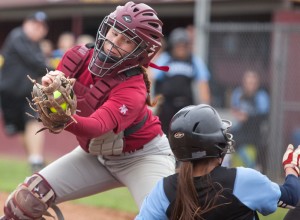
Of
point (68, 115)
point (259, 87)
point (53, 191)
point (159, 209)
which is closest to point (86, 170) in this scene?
point (53, 191)

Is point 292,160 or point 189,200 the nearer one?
point 189,200

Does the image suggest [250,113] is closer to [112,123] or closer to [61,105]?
[112,123]

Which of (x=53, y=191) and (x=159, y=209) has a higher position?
(x=159, y=209)

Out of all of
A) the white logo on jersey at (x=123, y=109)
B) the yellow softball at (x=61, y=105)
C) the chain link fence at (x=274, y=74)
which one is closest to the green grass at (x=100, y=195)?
the chain link fence at (x=274, y=74)

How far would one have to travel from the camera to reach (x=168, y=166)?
16.7 feet

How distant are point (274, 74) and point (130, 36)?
6.16m

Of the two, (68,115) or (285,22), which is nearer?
(68,115)

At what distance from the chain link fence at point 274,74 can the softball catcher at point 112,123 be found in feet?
18.3

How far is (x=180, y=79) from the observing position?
32.6ft

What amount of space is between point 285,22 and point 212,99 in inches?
67.2

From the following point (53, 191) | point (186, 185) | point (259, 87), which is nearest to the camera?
point (186, 185)

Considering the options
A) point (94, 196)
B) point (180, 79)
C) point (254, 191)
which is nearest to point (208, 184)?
point (254, 191)

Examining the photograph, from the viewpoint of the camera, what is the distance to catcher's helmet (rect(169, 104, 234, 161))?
12.5 feet

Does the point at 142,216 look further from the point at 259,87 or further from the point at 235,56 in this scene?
the point at 235,56
